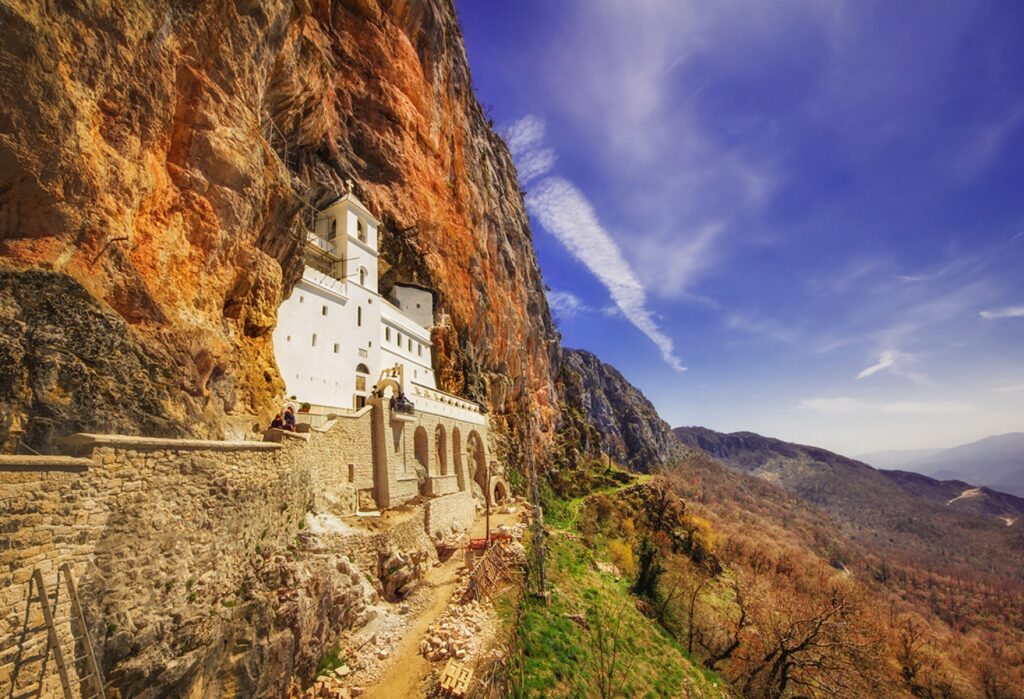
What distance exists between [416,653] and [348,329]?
16.0 m

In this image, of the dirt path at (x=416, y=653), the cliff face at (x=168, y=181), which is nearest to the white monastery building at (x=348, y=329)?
the cliff face at (x=168, y=181)

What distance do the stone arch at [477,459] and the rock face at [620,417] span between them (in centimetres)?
4789

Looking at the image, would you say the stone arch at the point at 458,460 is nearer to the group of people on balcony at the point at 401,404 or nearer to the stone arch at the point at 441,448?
the stone arch at the point at 441,448

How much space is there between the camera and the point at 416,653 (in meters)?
11.9

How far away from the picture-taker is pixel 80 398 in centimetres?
806

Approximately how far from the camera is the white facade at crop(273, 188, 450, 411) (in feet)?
66.4

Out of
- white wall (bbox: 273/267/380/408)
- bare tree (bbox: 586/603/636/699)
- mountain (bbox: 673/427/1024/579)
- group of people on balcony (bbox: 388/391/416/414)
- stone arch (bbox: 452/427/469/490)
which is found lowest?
mountain (bbox: 673/427/1024/579)

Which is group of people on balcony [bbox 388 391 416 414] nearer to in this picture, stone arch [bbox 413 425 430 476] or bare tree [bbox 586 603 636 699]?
stone arch [bbox 413 425 430 476]

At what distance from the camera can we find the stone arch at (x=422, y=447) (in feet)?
76.7

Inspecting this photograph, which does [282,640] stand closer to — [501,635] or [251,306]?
[501,635]

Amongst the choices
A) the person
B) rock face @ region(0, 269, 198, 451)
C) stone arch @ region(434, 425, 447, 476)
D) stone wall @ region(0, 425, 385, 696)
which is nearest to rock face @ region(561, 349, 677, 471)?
stone arch @ region(434, 425, 447, 476)

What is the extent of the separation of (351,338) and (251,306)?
823 centimetres

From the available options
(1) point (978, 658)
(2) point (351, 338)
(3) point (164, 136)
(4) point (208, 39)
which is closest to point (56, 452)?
(3) point (164, 136)

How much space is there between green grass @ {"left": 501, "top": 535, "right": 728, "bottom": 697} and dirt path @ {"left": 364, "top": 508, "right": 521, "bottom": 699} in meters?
2.19
